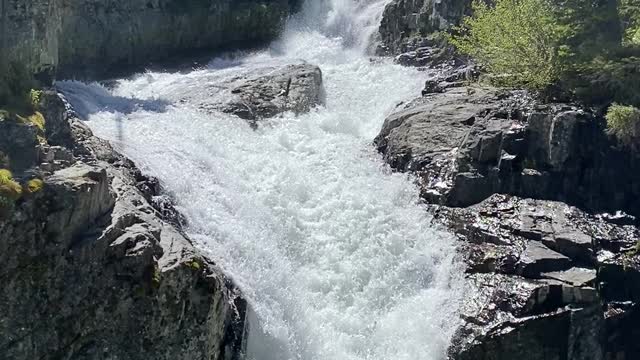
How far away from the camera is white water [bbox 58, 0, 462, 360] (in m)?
17.6

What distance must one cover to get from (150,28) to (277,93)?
1214cm

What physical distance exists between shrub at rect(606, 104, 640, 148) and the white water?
5994 mm

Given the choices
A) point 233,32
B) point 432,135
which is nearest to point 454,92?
point 432,135

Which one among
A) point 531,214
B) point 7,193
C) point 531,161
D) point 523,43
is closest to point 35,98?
point 7,193

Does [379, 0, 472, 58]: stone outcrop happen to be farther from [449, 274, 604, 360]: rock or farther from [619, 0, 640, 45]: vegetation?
[449, 274, 604, 360]: rock

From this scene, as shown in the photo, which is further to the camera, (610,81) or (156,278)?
(610,81)

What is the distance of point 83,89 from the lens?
89.2 feet

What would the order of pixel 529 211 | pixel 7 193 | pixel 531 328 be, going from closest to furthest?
pixel 7 193 < pixel 531 328 < pixel 529 211

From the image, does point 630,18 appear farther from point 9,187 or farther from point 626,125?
point 9,187

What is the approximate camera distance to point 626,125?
68.6 feet

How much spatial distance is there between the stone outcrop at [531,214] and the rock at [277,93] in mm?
5075

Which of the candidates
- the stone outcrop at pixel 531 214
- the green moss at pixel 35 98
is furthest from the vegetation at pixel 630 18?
the green moss at pixel 35 98

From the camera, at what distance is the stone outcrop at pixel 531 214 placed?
56.9 feet

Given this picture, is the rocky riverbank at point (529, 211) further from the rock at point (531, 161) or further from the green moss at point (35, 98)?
the green moss at point (35, 98)
